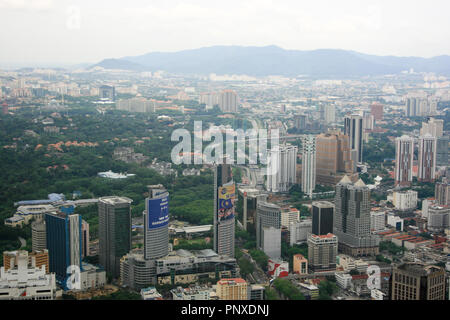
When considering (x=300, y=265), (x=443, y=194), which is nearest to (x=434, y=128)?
(x=443, y=194)

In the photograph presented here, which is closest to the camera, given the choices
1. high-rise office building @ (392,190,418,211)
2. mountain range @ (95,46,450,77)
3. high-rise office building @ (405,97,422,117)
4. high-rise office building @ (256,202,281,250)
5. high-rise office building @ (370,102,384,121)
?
high-rise office building @ (256,202,281,250)

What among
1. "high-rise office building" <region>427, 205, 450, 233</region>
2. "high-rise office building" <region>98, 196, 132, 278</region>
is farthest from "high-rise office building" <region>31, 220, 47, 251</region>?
"high-rise office building" <region>427, 205, 450, 233</region>

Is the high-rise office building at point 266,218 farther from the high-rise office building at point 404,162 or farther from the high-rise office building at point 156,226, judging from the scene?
the high-rise office building at point 404,162

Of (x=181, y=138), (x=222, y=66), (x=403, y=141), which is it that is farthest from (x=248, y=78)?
(x=403, y=141)

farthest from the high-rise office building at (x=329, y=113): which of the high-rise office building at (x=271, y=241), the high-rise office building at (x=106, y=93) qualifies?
the high-rise office building at (x=271, y=241)

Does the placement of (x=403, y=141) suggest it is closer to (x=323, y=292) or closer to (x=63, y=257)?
(x=323, y=292)

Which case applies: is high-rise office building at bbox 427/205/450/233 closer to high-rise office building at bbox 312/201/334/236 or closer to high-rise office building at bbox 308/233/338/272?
high-rise office building at bbox 312/201/334/236
